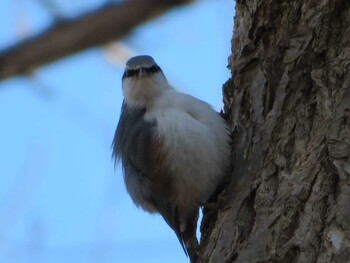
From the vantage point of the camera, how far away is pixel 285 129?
2.29 meters

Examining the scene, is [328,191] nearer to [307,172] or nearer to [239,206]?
[307,172]

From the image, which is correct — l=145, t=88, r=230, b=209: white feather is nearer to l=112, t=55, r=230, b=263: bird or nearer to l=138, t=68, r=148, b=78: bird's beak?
l=112, t=55, r=230, b=263: bird

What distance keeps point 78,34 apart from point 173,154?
0.59m

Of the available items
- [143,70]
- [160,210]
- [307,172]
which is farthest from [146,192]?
[307,172]

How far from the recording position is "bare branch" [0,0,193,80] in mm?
2592

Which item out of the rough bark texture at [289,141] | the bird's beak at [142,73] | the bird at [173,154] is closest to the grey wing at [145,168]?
the bird at [173,154]

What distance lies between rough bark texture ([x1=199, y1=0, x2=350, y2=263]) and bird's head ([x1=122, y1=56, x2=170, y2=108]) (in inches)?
18.3

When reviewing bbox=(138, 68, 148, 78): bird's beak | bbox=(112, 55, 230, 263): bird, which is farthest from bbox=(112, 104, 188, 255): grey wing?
bbox=(138, 68, 148, 78): bird's beak

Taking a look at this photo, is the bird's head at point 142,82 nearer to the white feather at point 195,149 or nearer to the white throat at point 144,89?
the white throat at point 144,89

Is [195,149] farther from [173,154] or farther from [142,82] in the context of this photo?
[142,82]

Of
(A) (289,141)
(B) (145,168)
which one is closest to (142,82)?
(B) (145,168)

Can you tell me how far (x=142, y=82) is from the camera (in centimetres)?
309

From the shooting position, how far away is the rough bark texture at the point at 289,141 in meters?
2.03

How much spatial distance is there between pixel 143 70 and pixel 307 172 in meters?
1.21
